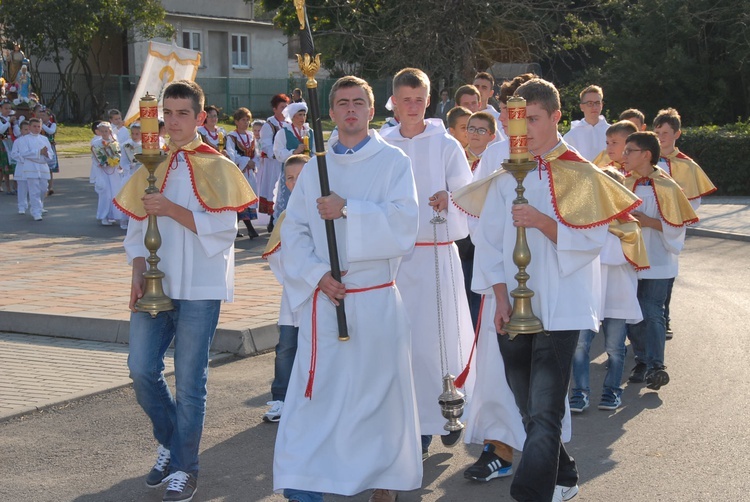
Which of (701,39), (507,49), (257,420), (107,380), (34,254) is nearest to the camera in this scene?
(257,420)

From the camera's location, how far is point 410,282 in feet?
21.4

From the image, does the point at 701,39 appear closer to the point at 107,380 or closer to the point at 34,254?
the point at 34,254

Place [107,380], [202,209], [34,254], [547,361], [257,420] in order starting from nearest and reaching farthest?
[547,361] → [202,209] → [257,420] → [107,380] → [34,254]

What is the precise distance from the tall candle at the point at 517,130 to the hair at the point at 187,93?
1.65m

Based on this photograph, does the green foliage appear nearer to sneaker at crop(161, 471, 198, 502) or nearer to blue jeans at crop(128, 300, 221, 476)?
blue jeans at crop(128, 300, 221, 476)

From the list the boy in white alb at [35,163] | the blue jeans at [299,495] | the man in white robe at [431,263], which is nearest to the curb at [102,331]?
the man in white robe at [431,263]

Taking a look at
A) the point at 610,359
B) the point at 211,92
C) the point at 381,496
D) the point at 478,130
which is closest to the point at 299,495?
the point at 381,496

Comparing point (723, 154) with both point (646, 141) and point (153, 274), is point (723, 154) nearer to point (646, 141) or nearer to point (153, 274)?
point (646, 141)

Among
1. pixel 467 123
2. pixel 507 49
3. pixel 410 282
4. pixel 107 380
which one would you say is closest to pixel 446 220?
pixel 410 282

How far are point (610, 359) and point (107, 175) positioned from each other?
39.9ft

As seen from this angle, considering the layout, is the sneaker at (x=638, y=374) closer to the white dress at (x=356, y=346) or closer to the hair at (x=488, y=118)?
the hair at (x=488, y=118)

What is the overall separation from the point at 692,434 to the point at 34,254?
31.0 feet

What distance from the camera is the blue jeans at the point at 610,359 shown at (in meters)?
7.27

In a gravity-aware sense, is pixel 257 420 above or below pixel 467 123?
below
